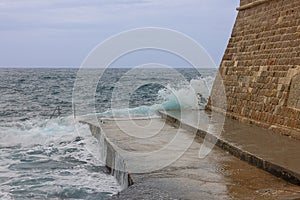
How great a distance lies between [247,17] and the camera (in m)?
9.96

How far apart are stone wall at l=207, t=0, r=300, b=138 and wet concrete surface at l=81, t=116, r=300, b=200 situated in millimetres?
1651

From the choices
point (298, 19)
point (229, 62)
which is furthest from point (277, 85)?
point (229, 62)

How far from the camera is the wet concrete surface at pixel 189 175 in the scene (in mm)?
4020

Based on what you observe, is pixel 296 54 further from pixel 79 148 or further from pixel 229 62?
pixel 79 148

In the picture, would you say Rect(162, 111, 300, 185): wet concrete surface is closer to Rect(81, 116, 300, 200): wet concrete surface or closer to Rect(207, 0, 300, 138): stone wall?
Rect(81, 116, 300, 200): wet concrete surface

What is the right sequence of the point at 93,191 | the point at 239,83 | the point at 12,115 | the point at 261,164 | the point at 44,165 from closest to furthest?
the point at 261,164 < the point at 93,191 < the point at 44,165 < the point at 239,83 < the point at 12,115

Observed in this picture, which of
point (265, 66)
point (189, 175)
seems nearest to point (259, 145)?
point (189, 175)

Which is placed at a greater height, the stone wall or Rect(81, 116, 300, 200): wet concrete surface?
the stone wall

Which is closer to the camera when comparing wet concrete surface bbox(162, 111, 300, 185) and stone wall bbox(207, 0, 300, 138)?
wet concrete surface bbox(162, 111, 300, 185)

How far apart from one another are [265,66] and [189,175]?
14.4ft

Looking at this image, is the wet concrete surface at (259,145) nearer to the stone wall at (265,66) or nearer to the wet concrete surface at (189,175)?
the wet concrete surface at (189,175)

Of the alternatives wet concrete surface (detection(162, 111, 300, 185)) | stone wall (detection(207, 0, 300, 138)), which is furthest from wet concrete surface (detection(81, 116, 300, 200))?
stone wall (detection(207, 0, 300, 138))

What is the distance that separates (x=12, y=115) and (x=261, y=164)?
1372cm

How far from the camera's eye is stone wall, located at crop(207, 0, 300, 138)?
728cm
